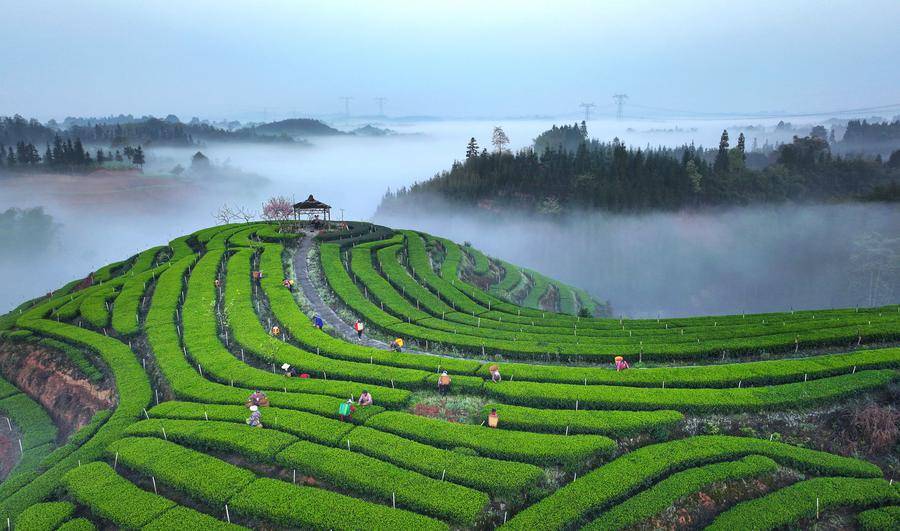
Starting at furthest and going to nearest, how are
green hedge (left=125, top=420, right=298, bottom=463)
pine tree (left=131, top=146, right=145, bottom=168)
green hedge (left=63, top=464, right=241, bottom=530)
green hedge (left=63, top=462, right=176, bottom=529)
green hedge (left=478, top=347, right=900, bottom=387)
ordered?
pine tree (left=131, top=146, right=145, bottom=168) → green hedge (left=478, top=347, right=900, bottom=387) → green hedge (left=125, top=420, right=298, bottom=463) → green hedge (left=63, top=462, right=176, bottom=529) → green hedge (left=63, top=464, right=241, bottom=530)

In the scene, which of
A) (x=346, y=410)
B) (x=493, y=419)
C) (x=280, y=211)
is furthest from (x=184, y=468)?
(x=280, y=211)

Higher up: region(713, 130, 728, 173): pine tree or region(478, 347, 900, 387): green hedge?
region(713, 130, 728, 173): pine tree

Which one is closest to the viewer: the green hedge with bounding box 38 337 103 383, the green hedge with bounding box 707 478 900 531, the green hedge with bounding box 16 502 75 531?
the green hedge with bounding box 707 478 900 531

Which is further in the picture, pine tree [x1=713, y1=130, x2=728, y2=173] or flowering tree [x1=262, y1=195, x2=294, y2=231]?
pine tree [x1=713, y1=130, x2=728, y2=173]

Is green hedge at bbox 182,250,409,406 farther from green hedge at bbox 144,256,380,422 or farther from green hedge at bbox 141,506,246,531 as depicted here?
green hedge at bbox 141,506,246,531

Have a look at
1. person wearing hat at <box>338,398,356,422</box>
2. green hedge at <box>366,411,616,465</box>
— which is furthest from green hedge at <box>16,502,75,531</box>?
green hedge at <box>366,411,616,465</box>

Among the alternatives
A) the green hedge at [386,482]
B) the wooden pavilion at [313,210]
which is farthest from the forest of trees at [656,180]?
the green hedge at [386,482]
